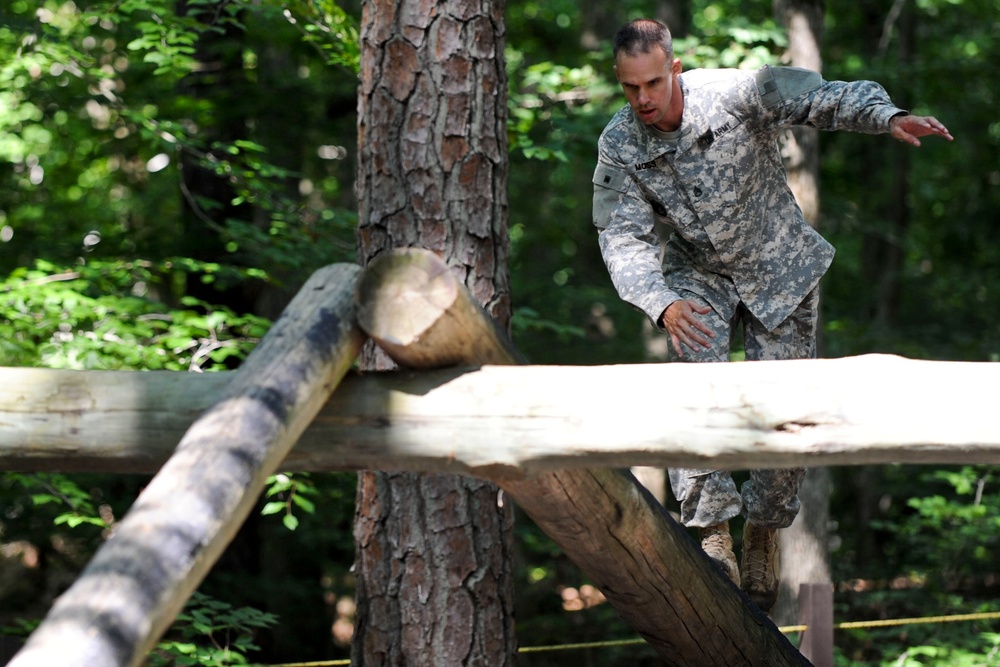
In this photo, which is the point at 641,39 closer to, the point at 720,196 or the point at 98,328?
the point at 720,196

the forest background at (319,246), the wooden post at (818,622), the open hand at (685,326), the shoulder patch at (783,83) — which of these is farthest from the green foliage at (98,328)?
the wooden post at (818,622)

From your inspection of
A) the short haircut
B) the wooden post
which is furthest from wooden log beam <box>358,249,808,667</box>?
the short haircut

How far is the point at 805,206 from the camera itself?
6.34 m

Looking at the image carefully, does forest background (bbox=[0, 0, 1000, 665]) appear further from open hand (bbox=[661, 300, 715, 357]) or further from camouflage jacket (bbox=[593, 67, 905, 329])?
open hand (bbox=[661, 300, 715, 357])

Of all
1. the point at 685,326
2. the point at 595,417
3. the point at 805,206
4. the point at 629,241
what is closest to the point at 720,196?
the point at 629,241

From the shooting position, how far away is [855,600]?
27.1ft

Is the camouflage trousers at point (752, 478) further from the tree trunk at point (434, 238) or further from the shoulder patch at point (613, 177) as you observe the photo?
the tree trunk at point (434, 238)

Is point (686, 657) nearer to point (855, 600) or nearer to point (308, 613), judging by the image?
point (855, 600)

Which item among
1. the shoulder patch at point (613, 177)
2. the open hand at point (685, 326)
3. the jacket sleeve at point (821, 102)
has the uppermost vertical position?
the jacket sleeve at point (821, 102)

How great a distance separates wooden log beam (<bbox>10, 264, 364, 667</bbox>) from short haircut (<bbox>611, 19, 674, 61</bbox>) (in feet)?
4.03

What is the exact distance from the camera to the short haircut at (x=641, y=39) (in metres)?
3.15

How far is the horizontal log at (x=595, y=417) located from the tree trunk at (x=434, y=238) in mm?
1154

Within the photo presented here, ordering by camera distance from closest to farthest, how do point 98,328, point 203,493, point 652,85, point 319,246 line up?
1. point 203,493
2. point 652,85
3. point 98,328
4. point 319,246

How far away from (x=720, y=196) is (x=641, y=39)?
1.99ft
